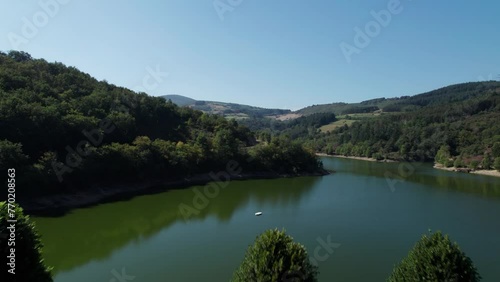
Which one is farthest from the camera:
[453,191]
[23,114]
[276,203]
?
[453,191]

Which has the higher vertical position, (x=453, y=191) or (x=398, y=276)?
(x=398, y=276)

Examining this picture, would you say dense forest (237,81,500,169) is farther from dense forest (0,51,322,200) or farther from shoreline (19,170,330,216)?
shoreline (19,170,330,216)

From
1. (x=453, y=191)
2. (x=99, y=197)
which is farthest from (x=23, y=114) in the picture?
(x=453, y=191)

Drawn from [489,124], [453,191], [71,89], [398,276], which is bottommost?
[453,191]

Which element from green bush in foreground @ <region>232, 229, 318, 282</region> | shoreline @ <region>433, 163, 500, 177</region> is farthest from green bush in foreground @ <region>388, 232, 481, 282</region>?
shoreline @ <region>433, 163, 500, 177</region>

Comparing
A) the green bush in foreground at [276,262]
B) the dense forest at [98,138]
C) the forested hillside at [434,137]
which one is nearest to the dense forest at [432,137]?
the forested hillside at [434,137]

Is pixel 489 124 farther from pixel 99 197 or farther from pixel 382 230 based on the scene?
pixel 99 197
